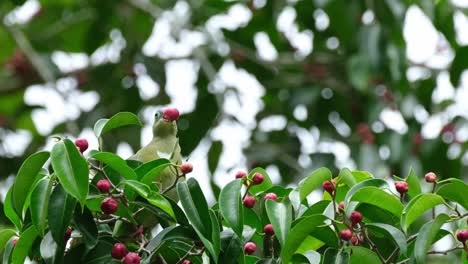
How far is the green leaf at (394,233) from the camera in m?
2.09

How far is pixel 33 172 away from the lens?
2.16 metres

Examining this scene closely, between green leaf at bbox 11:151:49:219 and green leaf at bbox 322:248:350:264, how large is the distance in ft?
2.21

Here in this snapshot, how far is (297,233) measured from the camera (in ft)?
6.87

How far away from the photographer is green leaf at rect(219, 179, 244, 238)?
82.1 inches

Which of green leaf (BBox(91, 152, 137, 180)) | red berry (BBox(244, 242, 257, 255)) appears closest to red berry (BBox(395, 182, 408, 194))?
red berry (BBox(244, 242, 257, 255))

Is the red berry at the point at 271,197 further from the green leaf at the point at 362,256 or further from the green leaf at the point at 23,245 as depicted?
the green leaf at the point at 23,245

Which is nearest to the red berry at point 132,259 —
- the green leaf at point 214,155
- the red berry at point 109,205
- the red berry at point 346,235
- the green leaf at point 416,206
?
the red berry at point 109,205

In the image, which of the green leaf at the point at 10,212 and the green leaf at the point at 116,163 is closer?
the green leaf at the point at 116,163

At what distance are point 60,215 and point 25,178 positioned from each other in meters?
0.16

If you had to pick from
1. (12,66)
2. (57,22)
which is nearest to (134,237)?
(12,66)

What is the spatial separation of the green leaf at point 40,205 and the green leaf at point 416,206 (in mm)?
788

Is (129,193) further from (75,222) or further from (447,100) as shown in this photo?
(447,100)

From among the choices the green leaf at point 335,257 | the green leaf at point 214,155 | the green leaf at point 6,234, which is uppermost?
the green leaf at point 335,257

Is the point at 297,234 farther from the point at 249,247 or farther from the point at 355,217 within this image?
the point at 249,247
